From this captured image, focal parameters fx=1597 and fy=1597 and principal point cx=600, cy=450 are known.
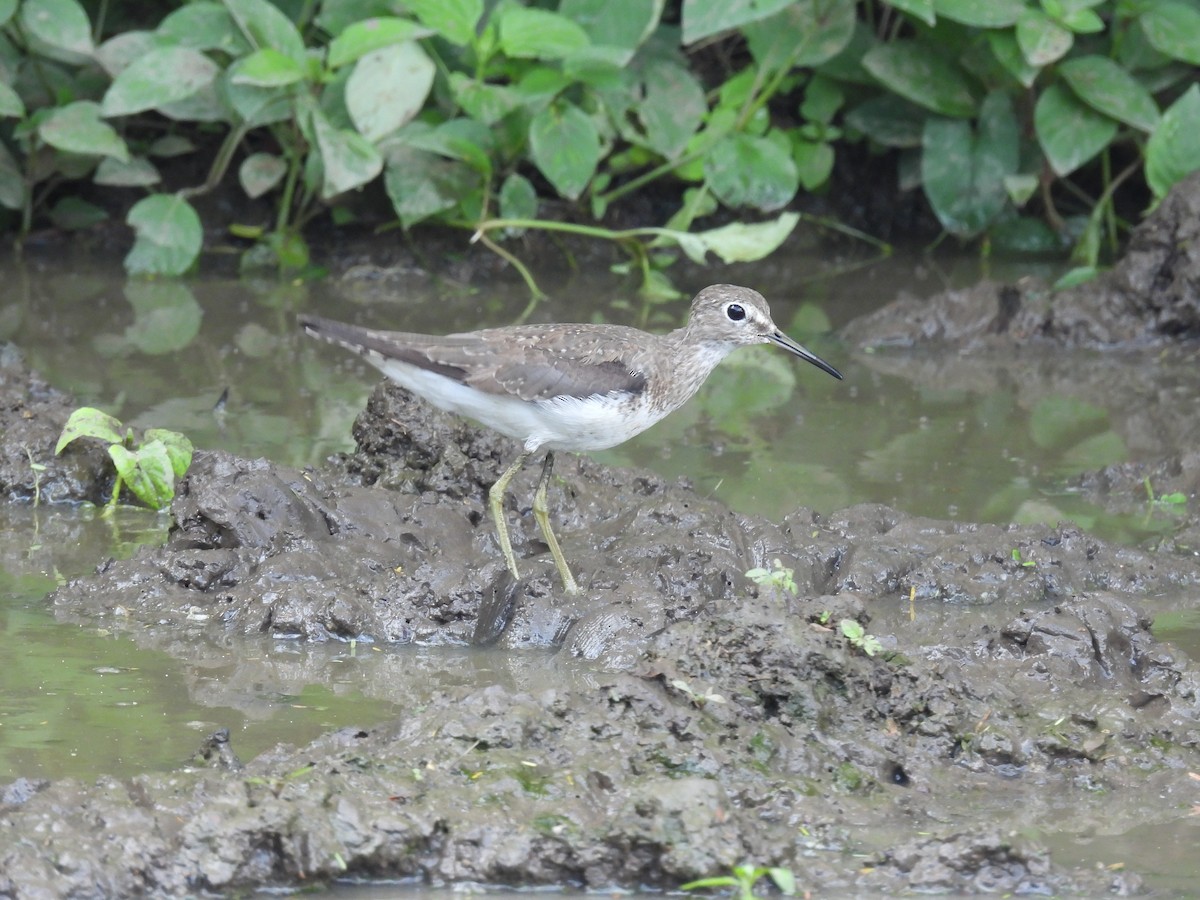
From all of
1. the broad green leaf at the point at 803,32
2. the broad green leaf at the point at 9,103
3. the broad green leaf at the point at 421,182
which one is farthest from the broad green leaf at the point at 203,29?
the broad green leaf at the point at 803,32

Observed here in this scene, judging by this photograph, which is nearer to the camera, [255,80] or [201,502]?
[201,502]

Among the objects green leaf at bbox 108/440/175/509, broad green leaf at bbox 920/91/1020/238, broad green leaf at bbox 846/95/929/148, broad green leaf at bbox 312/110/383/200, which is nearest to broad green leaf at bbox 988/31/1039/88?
broad green leaf at bbox 920/91/1020/238

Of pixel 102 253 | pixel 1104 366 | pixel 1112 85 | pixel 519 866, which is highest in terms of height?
pixel 519 866

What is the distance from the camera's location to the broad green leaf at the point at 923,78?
36.3ft

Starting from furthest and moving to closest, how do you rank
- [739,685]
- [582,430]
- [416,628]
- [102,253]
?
[102,253] → [582,430] → [416,628] → [739,685]

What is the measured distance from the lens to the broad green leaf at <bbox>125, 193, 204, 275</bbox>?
10.4m

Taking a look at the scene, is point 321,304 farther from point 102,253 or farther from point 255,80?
point 102,253

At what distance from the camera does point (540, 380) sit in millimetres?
5812

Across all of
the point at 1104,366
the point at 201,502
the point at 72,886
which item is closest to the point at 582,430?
the point at 201,502

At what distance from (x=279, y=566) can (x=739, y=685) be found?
6.47 feet

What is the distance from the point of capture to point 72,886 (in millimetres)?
3529

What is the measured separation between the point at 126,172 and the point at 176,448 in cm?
458

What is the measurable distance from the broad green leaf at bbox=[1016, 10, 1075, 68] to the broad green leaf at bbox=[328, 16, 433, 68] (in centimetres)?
376

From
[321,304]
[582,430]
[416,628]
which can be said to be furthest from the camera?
[321,304]
